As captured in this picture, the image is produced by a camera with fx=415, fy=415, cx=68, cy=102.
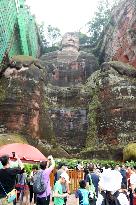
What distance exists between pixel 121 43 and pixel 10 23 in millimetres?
10055

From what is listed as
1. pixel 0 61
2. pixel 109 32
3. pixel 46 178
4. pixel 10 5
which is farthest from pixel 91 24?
pixel 46 178

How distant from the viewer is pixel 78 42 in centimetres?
5084

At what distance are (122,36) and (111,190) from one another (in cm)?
3064

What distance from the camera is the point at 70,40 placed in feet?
163

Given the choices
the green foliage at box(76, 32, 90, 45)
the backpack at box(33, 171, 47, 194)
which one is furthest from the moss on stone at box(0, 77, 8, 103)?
the green foliage at box(76, 32, 90, 45)

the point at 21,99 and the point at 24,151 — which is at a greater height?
the point at 21,99

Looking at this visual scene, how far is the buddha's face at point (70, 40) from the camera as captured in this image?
48.8m

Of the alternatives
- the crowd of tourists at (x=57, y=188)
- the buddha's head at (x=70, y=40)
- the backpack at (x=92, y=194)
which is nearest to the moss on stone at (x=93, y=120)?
the backpack at (x=92, y=194)

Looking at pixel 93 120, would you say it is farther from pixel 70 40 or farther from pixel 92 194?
pixel 70 40

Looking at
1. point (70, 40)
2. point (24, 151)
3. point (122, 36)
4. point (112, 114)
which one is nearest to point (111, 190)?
point (24, 151)

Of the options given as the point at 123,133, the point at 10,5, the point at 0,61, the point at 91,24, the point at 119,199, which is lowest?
the point at 119,199

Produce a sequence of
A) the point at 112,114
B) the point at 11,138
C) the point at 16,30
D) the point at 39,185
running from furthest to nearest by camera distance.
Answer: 1. the point at 16,30
2. the point at 112,114
3. the point at 11,138
4. the point at 39,185

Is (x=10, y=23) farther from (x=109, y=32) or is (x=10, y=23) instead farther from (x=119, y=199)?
(x=119, y=199)

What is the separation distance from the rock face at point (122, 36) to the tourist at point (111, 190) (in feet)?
86.3
